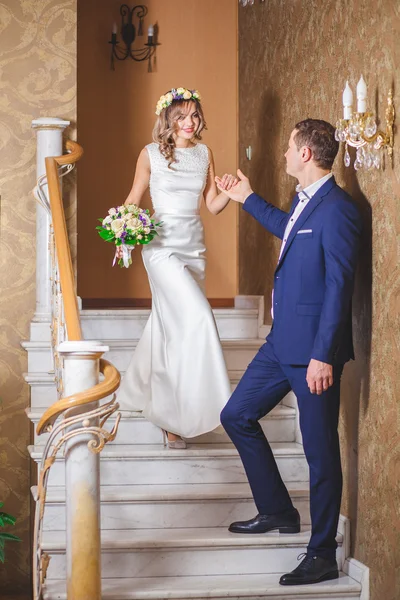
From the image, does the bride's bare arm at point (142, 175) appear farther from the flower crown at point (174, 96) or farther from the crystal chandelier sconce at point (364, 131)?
the crystal chandelier sconce at point (364, 131)

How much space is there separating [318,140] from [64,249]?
44.8 inches

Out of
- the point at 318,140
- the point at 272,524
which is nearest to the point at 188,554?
the point at 272,524

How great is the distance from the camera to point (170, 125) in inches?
168

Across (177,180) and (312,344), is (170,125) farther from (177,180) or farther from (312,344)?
(312,344)

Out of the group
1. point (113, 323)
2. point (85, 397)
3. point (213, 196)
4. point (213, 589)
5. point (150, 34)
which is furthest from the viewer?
point (150, 34)

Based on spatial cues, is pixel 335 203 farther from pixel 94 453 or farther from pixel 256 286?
pixel 256 286

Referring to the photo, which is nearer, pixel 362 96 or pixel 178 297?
pixel 362 96

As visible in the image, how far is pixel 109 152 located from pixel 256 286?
5.15 feet

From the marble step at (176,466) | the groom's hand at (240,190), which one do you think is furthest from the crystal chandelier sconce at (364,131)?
the marble step at (176,466)

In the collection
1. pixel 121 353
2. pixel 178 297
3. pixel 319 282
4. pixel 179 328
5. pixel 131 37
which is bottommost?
pixel 121 353

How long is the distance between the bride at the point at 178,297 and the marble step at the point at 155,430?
80mm

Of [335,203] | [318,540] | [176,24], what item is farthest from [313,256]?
[176,24]

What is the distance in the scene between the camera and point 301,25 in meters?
4.53

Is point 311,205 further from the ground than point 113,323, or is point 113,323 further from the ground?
point 311,205
